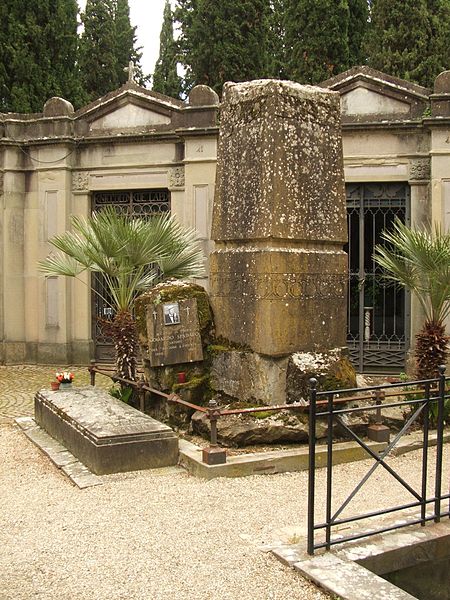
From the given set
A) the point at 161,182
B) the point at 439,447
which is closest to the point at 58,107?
the point at 161,182

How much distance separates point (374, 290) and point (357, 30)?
9476 millimetres

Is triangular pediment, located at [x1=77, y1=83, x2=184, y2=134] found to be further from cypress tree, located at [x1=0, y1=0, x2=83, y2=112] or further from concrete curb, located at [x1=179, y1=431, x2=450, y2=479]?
concrete curb, located at [x1=179, y1=431, x2=450, y2=479]

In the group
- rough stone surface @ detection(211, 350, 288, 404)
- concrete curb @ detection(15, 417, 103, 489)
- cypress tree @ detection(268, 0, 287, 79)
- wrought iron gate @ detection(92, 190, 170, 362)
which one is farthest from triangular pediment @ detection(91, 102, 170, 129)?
cypress tree @ detection(268, 0, 287, 79)

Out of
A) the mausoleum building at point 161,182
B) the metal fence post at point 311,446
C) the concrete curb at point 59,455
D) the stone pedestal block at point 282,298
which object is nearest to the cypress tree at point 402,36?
the mausoleum building at point 161,182

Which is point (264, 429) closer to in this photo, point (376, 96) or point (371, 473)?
point (371, 473)

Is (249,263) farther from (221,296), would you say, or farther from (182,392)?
(182,392)

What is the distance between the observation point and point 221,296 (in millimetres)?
7426

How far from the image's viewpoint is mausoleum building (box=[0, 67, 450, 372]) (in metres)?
11.9

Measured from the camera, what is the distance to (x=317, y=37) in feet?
54.4

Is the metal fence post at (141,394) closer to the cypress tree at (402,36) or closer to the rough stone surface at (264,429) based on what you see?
the rough stone surface at (264,429)

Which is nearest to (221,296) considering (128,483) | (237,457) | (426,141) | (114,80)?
(237,457)

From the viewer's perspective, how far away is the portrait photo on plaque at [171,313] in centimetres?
744

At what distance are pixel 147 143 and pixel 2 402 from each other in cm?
583

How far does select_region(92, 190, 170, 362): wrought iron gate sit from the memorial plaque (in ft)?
19.8
